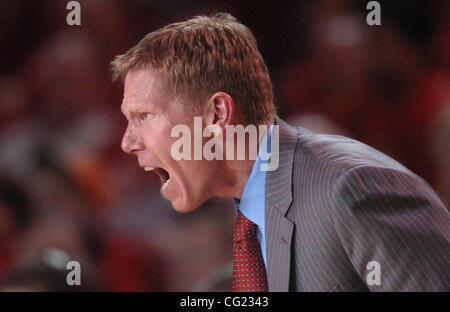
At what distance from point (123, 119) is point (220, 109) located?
0.68 meters

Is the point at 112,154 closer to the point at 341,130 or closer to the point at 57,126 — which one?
the point at 57,126

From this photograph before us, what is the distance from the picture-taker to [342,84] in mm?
1417

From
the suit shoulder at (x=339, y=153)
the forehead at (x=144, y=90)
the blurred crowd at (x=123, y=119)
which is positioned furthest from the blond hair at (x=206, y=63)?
the blurred crowd at (x=123, y=119)

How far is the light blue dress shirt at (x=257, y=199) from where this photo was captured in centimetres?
92

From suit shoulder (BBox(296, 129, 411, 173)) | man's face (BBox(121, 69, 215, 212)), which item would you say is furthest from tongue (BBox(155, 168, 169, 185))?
suit shoulder (BBox(296, 129, 411, 173))

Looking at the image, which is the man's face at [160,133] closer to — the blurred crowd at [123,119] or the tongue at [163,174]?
the tongue at [163,174]

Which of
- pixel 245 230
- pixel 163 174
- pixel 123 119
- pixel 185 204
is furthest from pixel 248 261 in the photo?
pixel 123 119

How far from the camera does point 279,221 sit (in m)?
0.85

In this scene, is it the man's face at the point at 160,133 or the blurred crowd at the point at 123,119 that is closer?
the man's face at the point at 160,133

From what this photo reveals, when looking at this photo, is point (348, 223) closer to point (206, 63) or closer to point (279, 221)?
point (279, 221)

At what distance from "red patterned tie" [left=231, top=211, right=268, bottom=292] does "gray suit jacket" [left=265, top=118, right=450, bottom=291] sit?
0.25 ft

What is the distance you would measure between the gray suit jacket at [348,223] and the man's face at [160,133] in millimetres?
146

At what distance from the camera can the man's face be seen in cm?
95

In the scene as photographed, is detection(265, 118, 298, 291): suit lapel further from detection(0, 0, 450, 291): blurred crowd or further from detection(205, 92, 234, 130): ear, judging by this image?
detection(0, 0, 450, 291): blurred crowd
